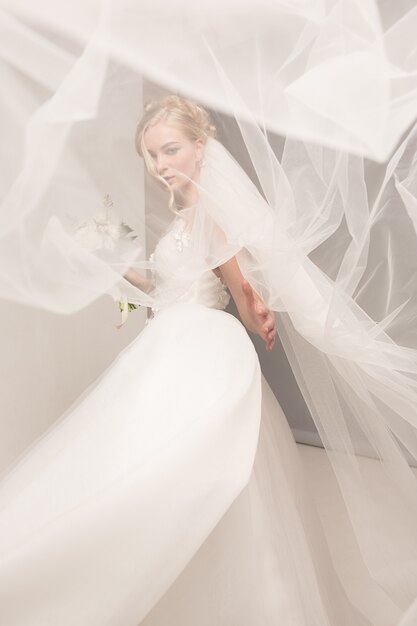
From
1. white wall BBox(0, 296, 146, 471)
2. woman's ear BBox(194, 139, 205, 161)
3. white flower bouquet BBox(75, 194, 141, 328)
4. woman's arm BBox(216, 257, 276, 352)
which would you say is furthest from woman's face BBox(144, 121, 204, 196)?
white wall BBox(0, 296, 146, 471)

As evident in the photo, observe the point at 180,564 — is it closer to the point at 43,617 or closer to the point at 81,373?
the point at 43,617

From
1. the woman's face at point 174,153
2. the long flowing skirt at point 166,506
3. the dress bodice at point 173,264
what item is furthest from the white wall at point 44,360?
the woman's face at point 174,153

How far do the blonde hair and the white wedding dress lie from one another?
0.15 m

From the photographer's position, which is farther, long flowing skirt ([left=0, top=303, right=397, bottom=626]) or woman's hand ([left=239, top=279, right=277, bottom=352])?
woman's hand ([left=239, top=279, right=277, bottom=352])

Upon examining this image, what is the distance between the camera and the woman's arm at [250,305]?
57.8 inches

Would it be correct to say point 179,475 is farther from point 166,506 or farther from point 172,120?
point 172,120

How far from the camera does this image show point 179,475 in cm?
104

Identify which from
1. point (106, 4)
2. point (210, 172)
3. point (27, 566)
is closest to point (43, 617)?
point (27, 566)

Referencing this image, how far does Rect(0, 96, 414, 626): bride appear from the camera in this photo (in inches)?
38.5

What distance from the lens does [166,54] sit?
3.41 feet

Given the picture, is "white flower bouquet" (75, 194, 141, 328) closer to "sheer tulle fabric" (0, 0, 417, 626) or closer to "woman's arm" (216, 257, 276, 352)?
"sheer tulle fabric" (0, 0, 417, 626)

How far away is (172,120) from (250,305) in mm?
425

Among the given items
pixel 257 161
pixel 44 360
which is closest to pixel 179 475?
pixel 257 161

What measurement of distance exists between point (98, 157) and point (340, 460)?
0.75 m
